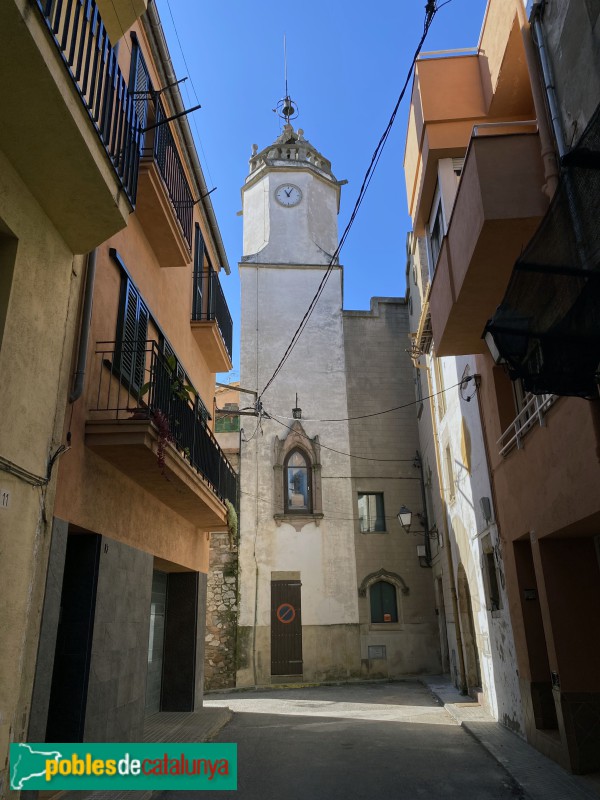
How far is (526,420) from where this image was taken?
345 inches

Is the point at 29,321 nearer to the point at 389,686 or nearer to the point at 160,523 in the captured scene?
the point at 160,523

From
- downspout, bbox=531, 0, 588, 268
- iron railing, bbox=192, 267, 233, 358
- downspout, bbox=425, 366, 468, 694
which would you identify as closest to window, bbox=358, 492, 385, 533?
downspout, bbox=425, 366, 468, 694

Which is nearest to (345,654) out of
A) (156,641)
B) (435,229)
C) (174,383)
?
(156,641)

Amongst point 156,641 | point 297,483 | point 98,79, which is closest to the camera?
point 98,79

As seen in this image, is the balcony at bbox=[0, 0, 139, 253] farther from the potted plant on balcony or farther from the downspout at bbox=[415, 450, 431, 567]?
the downspout at bbox=[415, 450, 431, 567]

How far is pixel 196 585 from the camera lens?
42.1 ft

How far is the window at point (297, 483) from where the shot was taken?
21.0 metres

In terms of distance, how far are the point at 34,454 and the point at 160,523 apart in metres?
4.59

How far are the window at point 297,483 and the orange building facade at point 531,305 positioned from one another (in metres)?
11.2

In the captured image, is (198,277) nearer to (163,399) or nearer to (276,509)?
(163,399)

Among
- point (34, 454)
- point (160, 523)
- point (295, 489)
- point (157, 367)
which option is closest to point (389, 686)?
point (295, 489)

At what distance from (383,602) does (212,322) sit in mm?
11861

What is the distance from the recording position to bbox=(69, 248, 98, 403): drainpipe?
21.0 ft

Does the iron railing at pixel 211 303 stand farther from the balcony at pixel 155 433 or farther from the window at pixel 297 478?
the window at pixel 297 478
